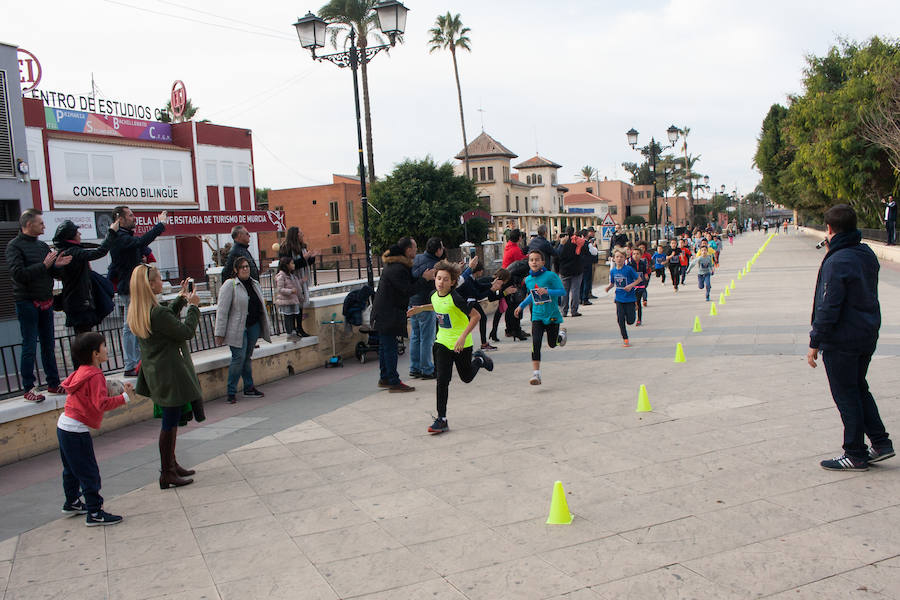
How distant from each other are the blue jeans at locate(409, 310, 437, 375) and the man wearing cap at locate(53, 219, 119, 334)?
4207 mm

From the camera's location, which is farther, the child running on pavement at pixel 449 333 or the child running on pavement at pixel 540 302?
the child running on pavement at pixel 540 302

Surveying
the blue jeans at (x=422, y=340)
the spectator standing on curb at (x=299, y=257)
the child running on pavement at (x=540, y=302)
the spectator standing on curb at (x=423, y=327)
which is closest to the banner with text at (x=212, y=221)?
the spectator standing on curb at (x=299, y=257)

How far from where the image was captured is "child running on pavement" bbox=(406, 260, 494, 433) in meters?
6.74

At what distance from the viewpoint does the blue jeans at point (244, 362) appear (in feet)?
28.2

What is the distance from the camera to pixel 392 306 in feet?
28.9

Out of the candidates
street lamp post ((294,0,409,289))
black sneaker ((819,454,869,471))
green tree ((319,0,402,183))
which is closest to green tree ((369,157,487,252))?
green tree ((319,0,402,183))

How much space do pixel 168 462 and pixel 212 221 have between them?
13126 millimetres

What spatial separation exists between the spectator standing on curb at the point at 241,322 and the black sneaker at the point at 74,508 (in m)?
3.41

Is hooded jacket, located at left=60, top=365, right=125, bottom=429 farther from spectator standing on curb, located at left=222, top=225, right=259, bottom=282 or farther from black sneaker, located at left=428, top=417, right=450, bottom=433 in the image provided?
spectator standing on curb, located at left=222, top=225, right=259, bottom=282

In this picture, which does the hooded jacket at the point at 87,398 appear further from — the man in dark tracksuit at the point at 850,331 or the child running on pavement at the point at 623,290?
the child running on pavement at the point at 623,290

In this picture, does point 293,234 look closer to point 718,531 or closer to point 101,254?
point 101,254

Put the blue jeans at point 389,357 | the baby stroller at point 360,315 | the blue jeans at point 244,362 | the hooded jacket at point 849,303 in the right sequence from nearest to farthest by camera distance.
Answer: the hooded jacket at point 849,303 < the blue jeans at point 244,362 < the blue jeans at point 389,357 < the baby stroller at point 360,315

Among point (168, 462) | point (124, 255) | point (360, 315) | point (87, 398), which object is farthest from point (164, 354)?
point (360, 315)

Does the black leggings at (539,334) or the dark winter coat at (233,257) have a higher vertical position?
the dark winter coat at (233,257)
